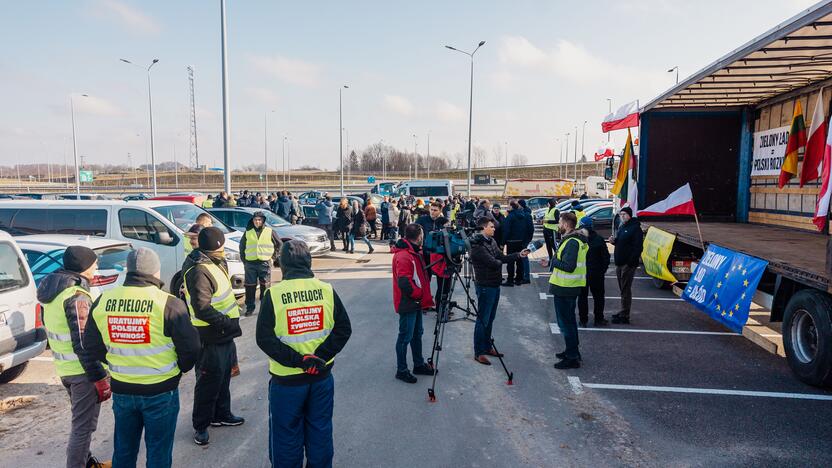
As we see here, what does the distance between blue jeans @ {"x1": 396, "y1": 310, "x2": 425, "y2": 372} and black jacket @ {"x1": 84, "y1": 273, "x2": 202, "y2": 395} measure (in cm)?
270

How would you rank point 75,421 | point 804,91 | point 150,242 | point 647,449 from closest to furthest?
point 75,421, point 647,449, point 150,242, point 804,91

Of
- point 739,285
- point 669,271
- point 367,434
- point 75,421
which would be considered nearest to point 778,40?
point 739,285

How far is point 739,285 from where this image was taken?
6809 mm

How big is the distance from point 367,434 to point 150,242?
6.57 m

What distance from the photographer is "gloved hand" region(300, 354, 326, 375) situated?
11.1 ft

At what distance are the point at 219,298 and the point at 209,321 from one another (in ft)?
0.84

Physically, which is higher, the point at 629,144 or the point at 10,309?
the point at 629,144

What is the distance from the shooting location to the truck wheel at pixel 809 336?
5.35 m

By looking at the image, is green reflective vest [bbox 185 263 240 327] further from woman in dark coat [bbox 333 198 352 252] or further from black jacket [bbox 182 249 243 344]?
woman in dark coat [bbox 333 198 352 252]

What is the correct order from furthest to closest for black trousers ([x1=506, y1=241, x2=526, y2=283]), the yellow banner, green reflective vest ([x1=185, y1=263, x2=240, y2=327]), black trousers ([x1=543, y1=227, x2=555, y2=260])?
black trousers ([x1=543, y1=227, x2=555, y2=260]), black trousers ([x1=506, y1=241, x2=526, y2=283]), the yellow banner, green reflective vest ([x1=185, y1=263, x2=240, y2=327])

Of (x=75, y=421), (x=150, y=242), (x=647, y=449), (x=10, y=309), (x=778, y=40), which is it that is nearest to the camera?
(x=75, y=421)

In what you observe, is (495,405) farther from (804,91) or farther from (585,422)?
(804,91)

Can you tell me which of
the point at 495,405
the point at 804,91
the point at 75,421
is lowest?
the point at 495,405

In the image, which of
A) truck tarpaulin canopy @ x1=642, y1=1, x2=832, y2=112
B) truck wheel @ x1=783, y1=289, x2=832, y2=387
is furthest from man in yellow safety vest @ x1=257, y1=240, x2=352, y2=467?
truck tarpaulin canopy @ x1=642, y1=1, x2=832, y2=112
